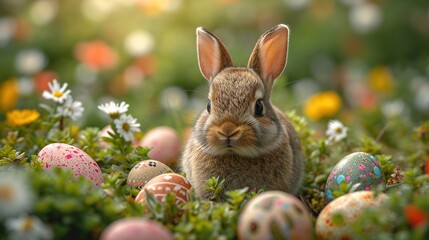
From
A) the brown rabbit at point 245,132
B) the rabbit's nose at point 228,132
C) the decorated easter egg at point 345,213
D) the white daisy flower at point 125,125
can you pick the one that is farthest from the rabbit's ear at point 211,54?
the decorated easter egg at point 345,213

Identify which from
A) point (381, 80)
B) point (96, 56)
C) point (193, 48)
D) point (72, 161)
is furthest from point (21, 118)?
point (381, 80)

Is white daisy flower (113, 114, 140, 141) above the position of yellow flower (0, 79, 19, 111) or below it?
above

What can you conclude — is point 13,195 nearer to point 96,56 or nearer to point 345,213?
point 345,213

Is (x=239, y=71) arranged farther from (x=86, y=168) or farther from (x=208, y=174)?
(x=86, y=168)

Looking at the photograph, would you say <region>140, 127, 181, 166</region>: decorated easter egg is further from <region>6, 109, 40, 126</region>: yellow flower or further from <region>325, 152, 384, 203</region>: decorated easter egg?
<region>325, 152, 384, 203</region>: decorated easter egg

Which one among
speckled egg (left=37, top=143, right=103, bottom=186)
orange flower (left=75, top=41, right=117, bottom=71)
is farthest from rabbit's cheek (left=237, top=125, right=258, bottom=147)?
orange flower (left=75, top=41, right=117, bottom=71)
